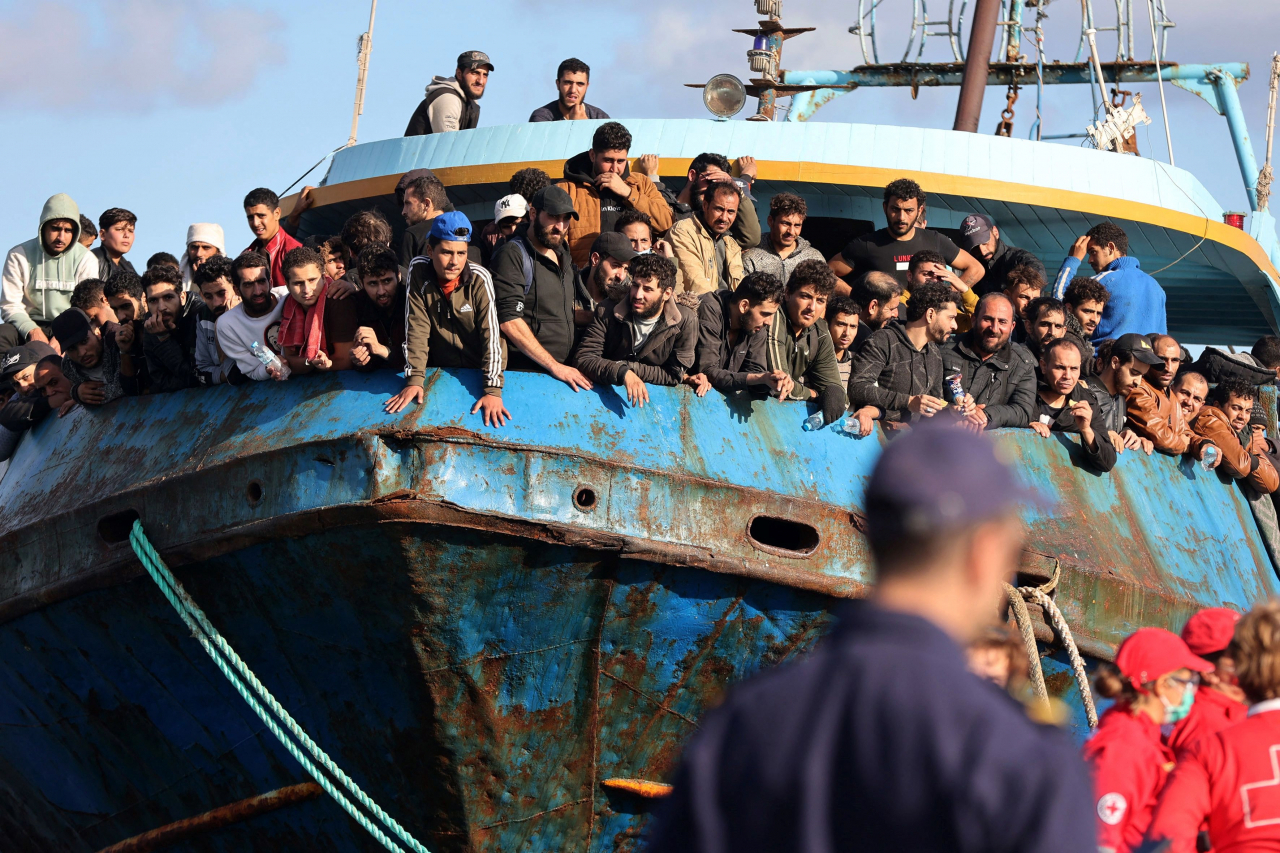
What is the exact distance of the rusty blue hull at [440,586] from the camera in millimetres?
5211

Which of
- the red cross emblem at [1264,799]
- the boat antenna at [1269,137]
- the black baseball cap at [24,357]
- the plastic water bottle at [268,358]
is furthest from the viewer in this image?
the boat antenna at [1269,137]

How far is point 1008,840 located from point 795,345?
451 cm

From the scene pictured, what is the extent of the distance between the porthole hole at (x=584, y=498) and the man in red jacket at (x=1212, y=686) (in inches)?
85.9

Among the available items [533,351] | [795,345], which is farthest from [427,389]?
[795,345]

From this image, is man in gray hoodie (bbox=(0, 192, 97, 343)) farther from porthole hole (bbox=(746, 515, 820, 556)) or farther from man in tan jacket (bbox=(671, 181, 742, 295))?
porthole hole (bbox=(746, 515, 820, 556))

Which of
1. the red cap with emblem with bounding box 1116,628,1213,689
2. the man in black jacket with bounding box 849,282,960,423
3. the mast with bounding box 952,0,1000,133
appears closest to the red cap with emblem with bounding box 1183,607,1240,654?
the red cap with emblem with bounding box 1116,628,1213,689

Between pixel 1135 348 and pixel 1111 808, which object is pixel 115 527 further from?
pixel 1135 348

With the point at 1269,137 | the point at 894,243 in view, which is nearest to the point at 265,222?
the point at 894,243

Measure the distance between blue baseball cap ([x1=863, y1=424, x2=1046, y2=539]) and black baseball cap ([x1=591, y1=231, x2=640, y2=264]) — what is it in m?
4.29

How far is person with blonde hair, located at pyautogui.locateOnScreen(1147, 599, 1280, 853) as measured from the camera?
3.60 m

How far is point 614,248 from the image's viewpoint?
6.08 metres

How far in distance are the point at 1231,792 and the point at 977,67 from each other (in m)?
9.57

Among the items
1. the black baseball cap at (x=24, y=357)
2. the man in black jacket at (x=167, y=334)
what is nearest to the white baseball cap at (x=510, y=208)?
the man in black jacket at (x=167, y=334)

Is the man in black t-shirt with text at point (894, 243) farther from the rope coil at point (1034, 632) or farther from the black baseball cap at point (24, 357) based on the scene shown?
the black baseball cap at point (24, 357)
